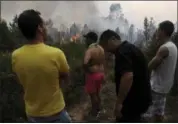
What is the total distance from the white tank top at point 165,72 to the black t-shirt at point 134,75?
2.07 ft

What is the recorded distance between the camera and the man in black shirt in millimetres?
3023

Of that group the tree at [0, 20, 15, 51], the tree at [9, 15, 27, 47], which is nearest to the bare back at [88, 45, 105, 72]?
the tree at [9, 15, 27, 47]

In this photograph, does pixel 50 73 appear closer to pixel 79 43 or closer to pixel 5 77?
pixel 5 77

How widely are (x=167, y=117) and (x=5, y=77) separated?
229cm

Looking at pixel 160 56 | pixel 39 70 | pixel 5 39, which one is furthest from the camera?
pixel 5 39

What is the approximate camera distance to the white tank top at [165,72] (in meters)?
3.73

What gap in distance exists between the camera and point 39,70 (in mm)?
2639

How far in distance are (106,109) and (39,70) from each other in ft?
12.0

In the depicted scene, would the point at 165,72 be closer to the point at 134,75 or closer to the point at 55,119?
the point at 134,75

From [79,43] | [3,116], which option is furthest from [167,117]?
[79,43]

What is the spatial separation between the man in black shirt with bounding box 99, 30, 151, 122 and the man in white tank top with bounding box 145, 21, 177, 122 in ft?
1.93

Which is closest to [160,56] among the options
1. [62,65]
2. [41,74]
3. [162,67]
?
[162,67]

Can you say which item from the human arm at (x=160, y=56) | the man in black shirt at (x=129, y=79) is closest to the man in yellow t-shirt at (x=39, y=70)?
the man in black shirt at (x=129, y=79)

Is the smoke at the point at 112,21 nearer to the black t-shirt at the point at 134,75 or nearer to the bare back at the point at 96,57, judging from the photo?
the bare back at the point at 96,57
